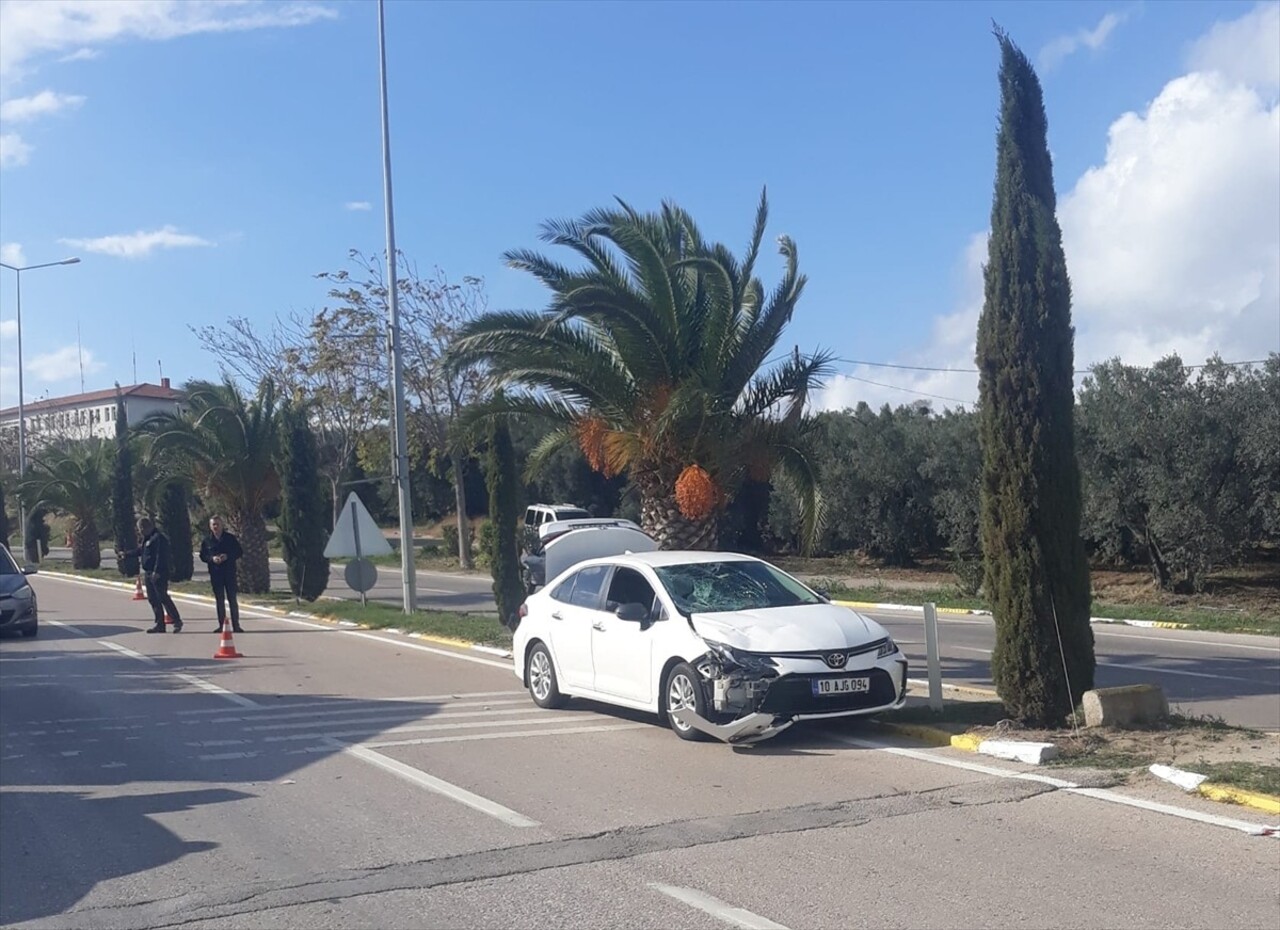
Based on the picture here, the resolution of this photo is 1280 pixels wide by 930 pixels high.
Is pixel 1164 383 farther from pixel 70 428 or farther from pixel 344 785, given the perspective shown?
pixel 70 428

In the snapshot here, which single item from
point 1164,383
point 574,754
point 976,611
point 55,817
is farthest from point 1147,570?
point 55,817

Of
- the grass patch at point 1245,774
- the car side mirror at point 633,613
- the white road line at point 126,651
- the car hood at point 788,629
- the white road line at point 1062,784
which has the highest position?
the car side mirror at point 633,613

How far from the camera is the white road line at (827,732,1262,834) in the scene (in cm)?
735

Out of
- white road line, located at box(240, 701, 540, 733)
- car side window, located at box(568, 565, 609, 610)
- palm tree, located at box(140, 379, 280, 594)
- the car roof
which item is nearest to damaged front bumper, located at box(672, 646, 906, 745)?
the car roof

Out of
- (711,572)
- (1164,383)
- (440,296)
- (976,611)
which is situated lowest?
(976,611)

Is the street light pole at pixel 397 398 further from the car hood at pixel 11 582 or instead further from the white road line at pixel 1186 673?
the white road line at pixel 1186 673

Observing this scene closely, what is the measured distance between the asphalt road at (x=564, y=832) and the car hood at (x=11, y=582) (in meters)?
9.60

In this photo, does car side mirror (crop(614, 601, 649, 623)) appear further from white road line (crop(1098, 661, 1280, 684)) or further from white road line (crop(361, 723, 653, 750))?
white road line (crop(1098, 661, 1280, 684))

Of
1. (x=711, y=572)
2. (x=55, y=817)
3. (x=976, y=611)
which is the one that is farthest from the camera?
(x=976, y=611)

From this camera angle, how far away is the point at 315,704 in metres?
13.2

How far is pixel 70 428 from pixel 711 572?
79353 millimetres

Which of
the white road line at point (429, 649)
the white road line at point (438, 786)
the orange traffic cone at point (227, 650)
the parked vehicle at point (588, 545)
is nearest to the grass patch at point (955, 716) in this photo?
the white road line at point (438, 786)

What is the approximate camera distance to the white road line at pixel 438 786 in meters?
7.96

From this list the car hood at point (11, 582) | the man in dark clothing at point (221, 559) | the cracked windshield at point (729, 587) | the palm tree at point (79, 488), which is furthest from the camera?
the palm tree at point (79, 488)
